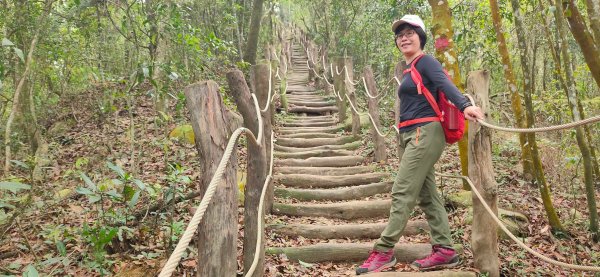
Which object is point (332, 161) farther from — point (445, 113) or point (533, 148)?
point (445, 113)

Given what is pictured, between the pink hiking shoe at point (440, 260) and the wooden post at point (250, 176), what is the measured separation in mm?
1340

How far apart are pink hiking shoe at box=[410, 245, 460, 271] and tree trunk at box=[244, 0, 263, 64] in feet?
24.4

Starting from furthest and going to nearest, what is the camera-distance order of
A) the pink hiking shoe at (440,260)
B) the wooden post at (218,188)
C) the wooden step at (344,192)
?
the wooden step at (344,192), the pink hiking shoe at (440,260), the wooden post at (218,188)

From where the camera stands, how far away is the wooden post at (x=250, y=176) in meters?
3.31

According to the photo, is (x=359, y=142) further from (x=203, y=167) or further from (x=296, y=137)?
(x=203, y=167)

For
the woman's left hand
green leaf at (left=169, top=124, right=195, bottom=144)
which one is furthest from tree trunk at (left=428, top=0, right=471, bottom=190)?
green leaf at (left=169, top=124, right=195, bottom=144)

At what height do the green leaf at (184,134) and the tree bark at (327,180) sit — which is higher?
the green leaf at (184,134)

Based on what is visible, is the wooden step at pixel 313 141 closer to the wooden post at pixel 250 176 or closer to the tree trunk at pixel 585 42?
the wooden post at pixel 250 176

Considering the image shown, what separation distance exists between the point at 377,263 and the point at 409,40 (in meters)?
1.79

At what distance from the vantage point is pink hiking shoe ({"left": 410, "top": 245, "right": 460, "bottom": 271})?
3355 millimetres

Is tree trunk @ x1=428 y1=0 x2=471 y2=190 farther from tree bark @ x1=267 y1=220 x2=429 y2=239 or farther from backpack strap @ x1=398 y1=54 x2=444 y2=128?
backpack strap @ x1=398 y1=54 x2=444 y2=128

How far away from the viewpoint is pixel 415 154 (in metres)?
3.19

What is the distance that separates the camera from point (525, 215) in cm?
465

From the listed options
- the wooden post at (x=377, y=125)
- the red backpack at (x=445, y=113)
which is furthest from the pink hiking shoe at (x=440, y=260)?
the wooden post at (x=377, y=125)
